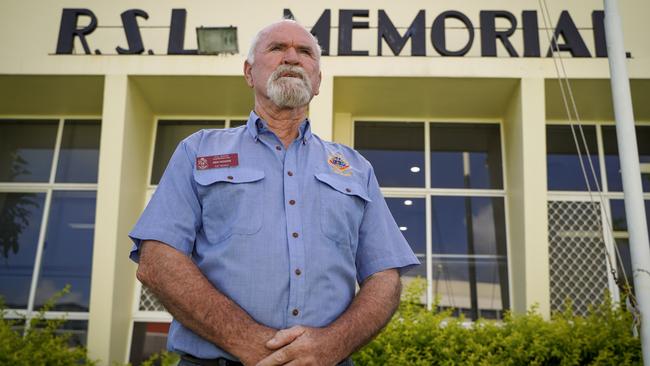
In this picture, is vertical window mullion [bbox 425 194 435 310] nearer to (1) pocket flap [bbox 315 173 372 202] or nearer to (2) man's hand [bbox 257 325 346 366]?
(1) pocket flap [bbox 315 173 372 202]

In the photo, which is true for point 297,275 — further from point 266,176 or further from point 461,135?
point 461,135

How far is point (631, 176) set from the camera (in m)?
3.92

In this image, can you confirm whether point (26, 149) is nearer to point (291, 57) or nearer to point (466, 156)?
point (466, 156)

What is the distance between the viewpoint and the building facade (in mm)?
6684

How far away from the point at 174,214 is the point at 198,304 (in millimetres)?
296

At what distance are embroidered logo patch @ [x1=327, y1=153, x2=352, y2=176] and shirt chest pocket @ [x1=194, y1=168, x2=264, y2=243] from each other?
0.30 metres

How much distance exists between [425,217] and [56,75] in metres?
4.79

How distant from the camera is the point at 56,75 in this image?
686 cm

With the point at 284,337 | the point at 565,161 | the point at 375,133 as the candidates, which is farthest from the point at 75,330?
the point at 565,161

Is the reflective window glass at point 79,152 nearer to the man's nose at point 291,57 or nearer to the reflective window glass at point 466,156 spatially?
the reflective window glass at point 466,156

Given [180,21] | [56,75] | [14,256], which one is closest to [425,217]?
[180,21]

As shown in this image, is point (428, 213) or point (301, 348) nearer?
point (301, 348)

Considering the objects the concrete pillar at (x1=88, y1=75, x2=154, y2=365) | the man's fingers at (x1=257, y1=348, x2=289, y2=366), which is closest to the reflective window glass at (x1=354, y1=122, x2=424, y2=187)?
the concrete pillar at (x1=88, y1=75, x2=154, y2=365)

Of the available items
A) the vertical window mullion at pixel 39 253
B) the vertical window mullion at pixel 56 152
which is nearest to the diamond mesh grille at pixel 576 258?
the vertical window mullion at pixel 39 253
